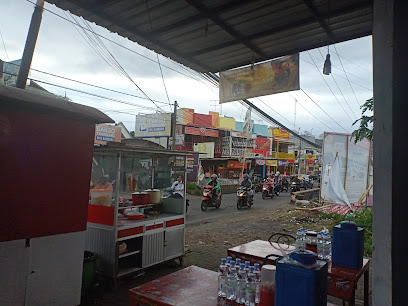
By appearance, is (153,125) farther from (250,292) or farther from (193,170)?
(250,292)

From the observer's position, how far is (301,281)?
175 cm

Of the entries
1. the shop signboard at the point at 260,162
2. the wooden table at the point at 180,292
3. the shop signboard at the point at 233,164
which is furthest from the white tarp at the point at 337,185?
the shop signboard at the point at 260,162

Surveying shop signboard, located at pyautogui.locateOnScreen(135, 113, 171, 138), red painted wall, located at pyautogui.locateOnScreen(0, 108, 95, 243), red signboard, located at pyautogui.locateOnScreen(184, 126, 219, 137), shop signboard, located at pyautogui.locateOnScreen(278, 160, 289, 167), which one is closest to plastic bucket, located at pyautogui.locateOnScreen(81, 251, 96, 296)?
red painted wall, located at pyautogui.locateOnScreen(0, 108, 95, 243)

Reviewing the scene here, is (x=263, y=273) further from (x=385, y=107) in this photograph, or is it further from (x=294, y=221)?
(x=294, y=221)

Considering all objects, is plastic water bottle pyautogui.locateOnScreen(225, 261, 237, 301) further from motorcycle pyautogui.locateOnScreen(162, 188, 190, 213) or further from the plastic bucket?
motorcycle pyautogui.locateOnScreen(162, 188, 190, 213)

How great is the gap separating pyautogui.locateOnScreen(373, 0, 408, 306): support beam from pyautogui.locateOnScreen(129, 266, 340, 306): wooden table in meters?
1.12

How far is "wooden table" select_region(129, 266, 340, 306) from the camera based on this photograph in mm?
2320

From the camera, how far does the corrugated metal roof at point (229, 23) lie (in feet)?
11.5

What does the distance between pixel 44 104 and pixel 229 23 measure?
2539 mm

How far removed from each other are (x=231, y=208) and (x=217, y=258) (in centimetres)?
788

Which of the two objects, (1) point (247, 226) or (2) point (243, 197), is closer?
(1) point (247, 226)

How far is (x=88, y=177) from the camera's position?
13.3 ft

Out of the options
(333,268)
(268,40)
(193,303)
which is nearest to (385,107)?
(193,303)

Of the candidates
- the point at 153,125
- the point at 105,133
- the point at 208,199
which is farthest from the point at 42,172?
the point at 153,125
